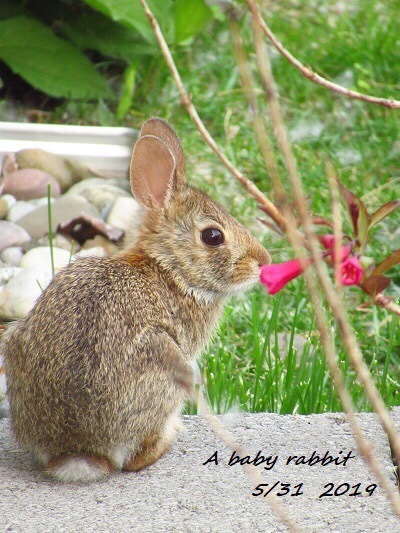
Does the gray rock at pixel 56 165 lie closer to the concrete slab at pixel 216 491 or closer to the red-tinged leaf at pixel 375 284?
the concrete slab at pixel 216 491

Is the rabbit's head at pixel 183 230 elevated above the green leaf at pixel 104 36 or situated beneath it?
situated beneath

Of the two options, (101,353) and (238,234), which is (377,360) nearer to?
(238,234)

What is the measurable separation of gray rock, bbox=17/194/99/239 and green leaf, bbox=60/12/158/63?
1422 millimetres

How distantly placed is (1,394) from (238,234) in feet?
4.35

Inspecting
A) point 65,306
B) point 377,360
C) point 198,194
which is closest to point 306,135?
point 377,360

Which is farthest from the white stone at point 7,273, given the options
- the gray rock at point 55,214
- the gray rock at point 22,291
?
the gray rock at point 55,214

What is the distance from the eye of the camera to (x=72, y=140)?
19.6ft

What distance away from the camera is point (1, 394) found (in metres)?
3.81

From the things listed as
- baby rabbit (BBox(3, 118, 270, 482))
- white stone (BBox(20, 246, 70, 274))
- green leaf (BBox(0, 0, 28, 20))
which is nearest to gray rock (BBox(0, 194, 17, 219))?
white stone (BBox(20, 246, 70, 274))

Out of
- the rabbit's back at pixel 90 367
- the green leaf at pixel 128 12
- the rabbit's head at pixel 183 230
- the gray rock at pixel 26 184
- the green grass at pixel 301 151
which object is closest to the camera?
the rabbit's back at pixel 90 367

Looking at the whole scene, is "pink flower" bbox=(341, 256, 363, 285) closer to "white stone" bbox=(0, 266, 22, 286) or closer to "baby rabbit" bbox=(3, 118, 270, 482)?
"baby rabbit" bbox=(3, 118, 270, 482)

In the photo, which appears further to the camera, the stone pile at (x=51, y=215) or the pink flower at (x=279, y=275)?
the stone pile at (x=51, y=215)

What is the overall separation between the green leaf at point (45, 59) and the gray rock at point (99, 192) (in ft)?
2.34

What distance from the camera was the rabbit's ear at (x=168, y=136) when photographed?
10.9 feet
